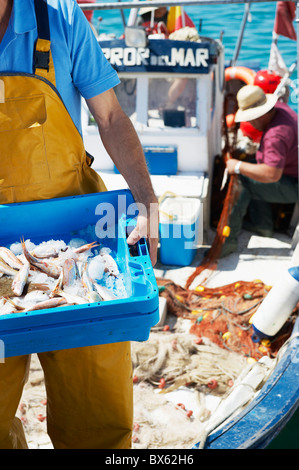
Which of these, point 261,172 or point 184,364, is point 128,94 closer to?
point 261,172

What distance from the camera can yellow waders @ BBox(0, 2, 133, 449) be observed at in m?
2.08

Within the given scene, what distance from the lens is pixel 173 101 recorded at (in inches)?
232

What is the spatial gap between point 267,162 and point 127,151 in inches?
145

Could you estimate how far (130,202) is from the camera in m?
2.36

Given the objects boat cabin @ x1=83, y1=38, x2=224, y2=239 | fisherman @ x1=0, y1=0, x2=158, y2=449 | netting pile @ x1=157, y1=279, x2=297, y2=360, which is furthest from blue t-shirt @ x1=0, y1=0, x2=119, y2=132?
boat cabin @ x1=83, y1=38, x2=224, y2=239

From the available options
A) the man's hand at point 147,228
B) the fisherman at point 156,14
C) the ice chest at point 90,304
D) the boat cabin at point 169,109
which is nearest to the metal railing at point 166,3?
the boat cabin at point 169,109

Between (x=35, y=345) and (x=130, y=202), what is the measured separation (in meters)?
0.87

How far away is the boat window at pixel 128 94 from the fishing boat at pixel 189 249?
0.01 meters

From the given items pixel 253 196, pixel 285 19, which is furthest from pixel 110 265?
pixel 285 19

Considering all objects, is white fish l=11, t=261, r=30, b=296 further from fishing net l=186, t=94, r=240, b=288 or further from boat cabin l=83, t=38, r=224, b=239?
boat cabin l=83, t=38, r=224, b=239

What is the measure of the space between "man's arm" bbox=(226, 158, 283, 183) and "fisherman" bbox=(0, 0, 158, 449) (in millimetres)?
3581

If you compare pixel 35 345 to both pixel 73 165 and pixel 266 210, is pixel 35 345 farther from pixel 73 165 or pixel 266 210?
pixel 266 210

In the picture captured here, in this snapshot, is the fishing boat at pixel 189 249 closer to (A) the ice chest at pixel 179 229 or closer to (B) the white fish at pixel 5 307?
(A) the ice chest at pixel 179 229

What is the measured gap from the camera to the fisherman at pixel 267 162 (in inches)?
221
